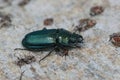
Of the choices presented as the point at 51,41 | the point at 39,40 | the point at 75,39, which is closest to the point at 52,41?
the point at 51,41

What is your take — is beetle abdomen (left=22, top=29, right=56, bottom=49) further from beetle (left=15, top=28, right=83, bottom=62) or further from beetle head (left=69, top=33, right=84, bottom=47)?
beetle head (left=69, top=33, right=84, bottom=47)

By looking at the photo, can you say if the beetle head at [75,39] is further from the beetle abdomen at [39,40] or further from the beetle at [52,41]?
the beetle abdomen at [39,40]

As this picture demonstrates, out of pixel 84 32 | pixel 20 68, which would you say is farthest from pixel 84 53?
pixel 20 68

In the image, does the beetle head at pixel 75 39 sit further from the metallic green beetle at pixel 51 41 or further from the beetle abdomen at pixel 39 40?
the beetle abdomen at pixel 39 40

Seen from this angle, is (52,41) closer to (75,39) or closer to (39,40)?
(39,40)

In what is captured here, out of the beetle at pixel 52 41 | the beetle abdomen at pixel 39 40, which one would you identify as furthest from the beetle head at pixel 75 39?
the beetle abdomen at pixel 39 40

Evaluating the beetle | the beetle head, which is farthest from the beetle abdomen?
the beetle head
